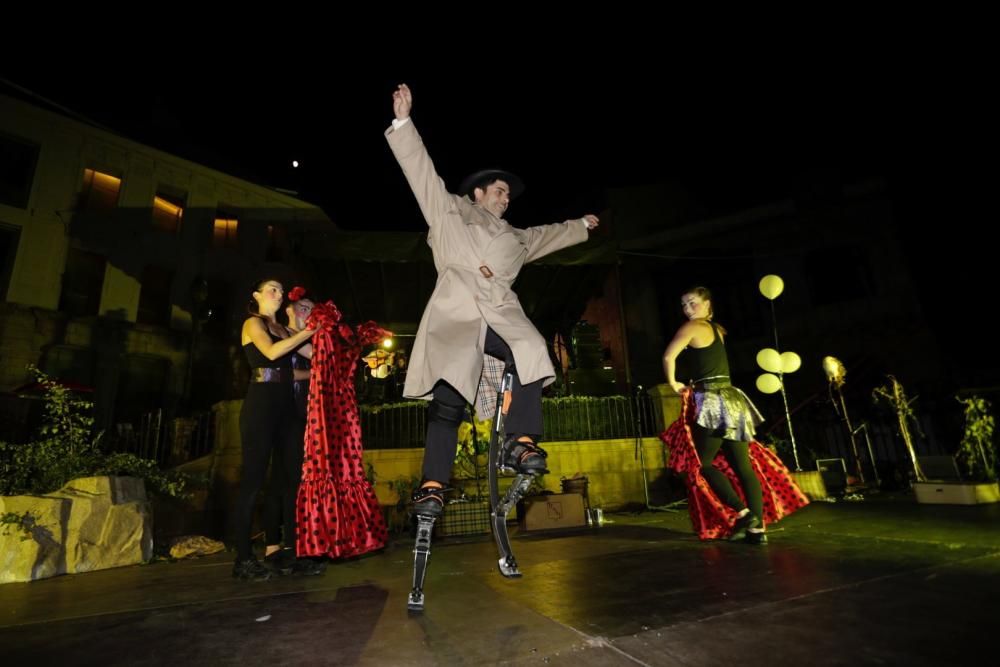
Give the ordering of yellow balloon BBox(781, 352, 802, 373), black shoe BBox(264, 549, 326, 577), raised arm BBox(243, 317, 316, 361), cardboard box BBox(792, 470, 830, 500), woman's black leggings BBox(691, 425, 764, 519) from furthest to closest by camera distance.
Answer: yellow balloon BBox(781, 352, 802, 373), cardboard box BBox(792, 470, 830, 500), woman's black leggings BBox(691, 425, 764, 519), raised arm BBox(243, 317, 316, 361), black shoe BBox(264, 549, 326, 577)

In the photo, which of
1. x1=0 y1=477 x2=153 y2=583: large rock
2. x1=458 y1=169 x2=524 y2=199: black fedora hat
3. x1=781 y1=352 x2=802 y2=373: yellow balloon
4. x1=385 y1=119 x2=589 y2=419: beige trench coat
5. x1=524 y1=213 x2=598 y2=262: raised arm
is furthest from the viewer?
x1=781 y1=352 x2=802 y2=373: yellow balloon

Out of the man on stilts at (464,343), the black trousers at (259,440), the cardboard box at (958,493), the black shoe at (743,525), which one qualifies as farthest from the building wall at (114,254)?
the cardboard box at (958,493)

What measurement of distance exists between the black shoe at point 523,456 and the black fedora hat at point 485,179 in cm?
156

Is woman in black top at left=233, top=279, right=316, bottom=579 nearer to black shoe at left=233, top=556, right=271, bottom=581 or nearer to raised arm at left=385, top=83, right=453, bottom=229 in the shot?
black shoe at left=233, top=556, right=271, bottom=581

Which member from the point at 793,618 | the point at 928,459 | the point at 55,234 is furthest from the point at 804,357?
the point at 55,234

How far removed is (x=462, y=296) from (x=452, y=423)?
25.9 inches

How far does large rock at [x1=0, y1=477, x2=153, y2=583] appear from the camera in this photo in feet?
12.6

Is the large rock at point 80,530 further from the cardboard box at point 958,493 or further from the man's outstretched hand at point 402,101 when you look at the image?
the cardboard box at point 958,493

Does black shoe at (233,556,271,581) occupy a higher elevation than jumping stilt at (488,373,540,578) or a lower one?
lower

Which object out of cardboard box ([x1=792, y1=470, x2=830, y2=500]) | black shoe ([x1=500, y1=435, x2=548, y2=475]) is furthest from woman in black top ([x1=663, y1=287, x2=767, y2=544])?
cardboard box ([x1=792, y1=470, x2=830, y2=500])

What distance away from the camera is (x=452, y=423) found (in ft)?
7.88

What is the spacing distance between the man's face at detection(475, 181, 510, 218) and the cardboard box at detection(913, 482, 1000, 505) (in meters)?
5.96

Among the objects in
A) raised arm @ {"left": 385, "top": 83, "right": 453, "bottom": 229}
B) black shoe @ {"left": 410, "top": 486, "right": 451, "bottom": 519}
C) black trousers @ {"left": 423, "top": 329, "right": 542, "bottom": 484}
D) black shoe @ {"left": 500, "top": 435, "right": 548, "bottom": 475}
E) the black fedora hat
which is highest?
the black fedora hat

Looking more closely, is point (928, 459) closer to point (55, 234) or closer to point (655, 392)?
point (655, 392)
